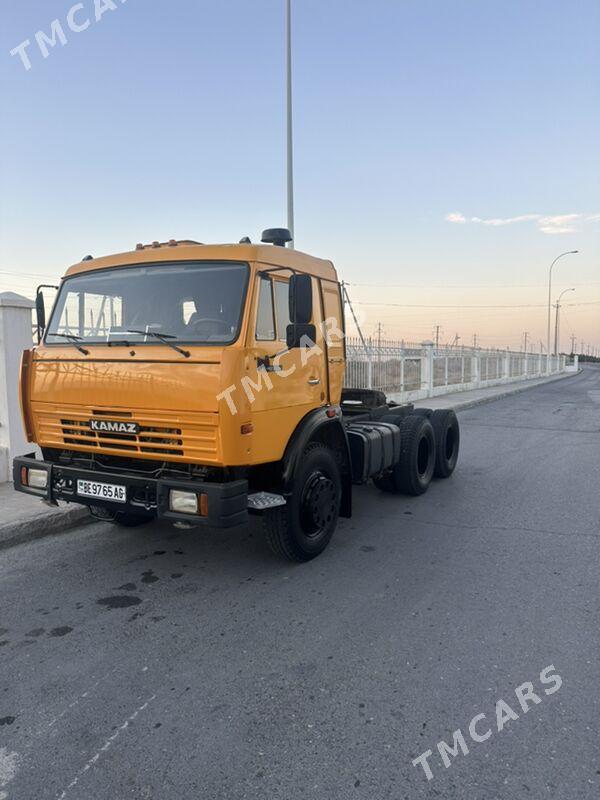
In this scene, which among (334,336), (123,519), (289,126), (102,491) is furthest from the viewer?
(289,126)

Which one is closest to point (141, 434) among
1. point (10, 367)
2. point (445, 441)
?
point (10, 367)

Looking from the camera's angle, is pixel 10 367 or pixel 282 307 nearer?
pixel 282 307

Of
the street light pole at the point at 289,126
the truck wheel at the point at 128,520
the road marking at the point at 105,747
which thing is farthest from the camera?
the street light pole at the point at 289,126

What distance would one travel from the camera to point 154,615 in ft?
11.9

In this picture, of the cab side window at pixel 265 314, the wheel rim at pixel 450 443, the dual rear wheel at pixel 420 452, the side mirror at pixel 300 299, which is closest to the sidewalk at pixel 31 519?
the cab side window at pixel 265 314

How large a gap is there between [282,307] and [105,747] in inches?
116

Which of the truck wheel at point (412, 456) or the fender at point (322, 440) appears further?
the truck wheel at point (412, 456)

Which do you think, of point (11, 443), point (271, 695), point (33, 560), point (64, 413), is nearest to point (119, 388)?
point (64, 413)

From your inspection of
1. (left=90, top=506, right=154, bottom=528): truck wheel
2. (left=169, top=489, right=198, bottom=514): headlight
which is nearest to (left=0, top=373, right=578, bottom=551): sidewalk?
(left=90, top=506, right=154, bottom=528): truck wheel

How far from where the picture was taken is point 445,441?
24.9 ft

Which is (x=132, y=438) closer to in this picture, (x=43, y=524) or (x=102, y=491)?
(x=102, y=491)

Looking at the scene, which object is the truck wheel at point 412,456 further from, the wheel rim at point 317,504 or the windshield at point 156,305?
the windshield at point 156,305

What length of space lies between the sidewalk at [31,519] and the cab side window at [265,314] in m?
2.85

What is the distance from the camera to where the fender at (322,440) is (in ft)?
14.0
